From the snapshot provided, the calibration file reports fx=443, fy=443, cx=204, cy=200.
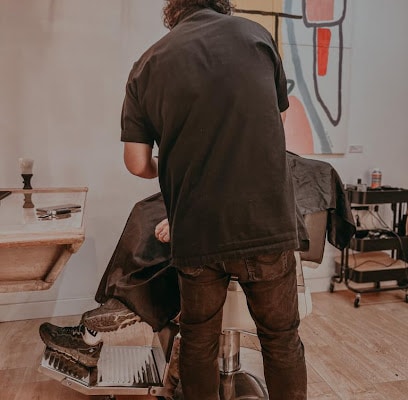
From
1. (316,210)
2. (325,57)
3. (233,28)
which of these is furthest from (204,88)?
(325,57)

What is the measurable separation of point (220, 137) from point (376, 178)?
7.24 feet

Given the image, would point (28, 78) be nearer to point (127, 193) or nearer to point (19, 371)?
point (127, 193)

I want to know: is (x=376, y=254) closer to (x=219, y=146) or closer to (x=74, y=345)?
(x=74, y=345)

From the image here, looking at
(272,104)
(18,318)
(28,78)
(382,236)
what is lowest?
(18,318)

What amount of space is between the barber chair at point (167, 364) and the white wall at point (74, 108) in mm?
884

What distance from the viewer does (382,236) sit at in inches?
120

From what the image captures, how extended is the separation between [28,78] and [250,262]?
1973mm

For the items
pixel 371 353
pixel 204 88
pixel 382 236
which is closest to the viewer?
pixel 204 88

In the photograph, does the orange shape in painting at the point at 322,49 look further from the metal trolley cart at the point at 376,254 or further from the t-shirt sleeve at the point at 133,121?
the t-shirt sleeve at the point at 133,121

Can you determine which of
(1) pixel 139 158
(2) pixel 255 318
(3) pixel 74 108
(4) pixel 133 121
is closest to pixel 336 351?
(2) pixel 255 318

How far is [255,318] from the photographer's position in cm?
138

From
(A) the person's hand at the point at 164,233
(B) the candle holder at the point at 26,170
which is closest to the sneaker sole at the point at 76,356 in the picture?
(A) the person's hand at the point at 164,233

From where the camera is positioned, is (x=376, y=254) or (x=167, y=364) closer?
(x=167, y=364)

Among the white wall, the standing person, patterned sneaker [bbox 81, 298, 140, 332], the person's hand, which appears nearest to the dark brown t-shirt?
the standing person
